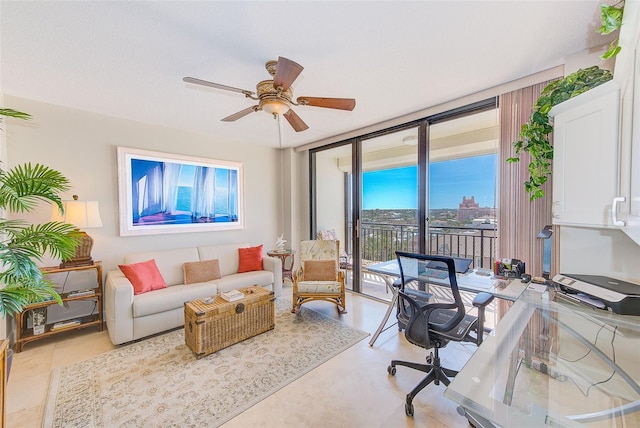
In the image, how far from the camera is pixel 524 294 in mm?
1864

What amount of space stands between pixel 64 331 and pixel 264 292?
7.10 ft

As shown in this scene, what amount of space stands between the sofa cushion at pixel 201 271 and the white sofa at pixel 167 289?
10cm

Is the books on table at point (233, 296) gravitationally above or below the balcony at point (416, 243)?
below

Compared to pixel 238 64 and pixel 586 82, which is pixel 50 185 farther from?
pixel 586 82

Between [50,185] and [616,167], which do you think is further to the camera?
[50,185]

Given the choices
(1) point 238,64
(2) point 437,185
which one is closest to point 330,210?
(2) point 437,185

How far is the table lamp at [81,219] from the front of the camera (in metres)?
2.66

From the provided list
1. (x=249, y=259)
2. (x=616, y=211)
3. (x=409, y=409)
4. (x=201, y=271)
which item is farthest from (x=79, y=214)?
(x=616, y=211)

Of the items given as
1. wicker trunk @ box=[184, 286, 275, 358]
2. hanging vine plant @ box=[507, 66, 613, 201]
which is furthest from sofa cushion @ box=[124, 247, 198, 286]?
hanging vine plant @ box=[507, 66, 613, 201]

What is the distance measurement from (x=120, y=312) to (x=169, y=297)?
1.43ft

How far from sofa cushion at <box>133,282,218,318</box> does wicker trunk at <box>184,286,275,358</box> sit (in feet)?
1.31

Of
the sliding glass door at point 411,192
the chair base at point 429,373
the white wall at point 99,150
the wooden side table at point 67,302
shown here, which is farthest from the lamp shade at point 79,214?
the chair base at point 429,373

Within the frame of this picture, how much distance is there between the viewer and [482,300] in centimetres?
192

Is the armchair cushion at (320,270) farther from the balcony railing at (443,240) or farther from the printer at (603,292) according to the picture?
the printer at (603,292)
